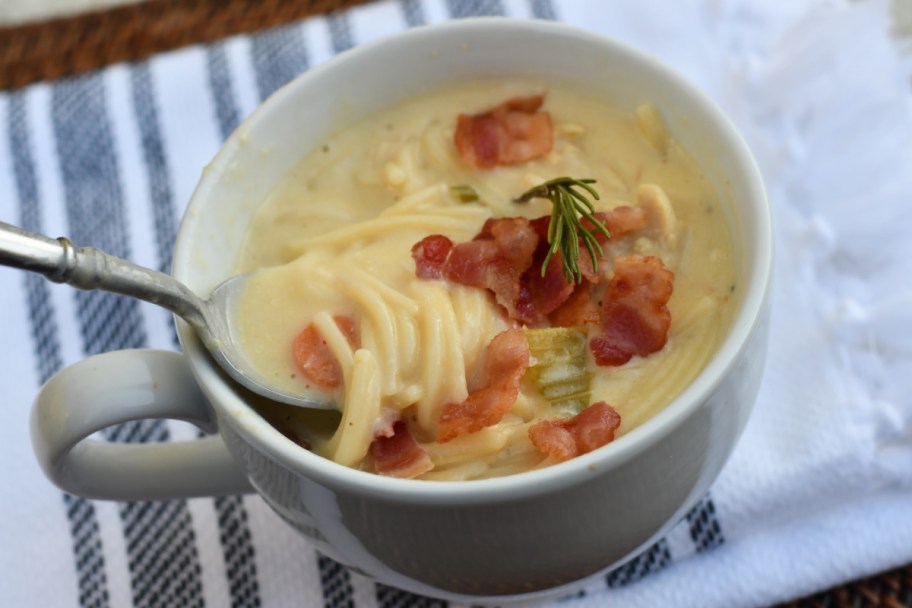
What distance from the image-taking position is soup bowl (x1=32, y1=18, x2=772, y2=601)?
178 centimetres

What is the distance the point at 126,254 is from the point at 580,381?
62.3 inches

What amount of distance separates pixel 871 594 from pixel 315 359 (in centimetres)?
137

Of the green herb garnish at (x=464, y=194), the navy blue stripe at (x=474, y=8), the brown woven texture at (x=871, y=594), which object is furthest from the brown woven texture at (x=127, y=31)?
the brown woven texture at (x=871, y=594)

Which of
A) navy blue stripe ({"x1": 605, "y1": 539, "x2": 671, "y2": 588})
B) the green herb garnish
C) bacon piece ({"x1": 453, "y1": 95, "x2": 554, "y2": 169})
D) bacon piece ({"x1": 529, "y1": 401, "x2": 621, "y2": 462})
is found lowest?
navy blue stripe ({"x1": 605, "y1": 539, "x2": 671, "y2": 588})

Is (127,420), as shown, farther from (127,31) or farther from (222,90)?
(127,31)

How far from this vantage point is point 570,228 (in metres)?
2.09

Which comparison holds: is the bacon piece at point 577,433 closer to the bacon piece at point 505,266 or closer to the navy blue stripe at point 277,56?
the bacon piece at point 505,266

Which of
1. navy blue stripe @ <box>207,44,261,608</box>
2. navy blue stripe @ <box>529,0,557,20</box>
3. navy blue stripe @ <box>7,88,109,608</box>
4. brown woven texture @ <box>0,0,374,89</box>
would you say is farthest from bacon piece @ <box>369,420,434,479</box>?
brown woven texture @ <box>0,0,374,89</box>

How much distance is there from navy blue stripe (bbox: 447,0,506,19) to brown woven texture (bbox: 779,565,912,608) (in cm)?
198

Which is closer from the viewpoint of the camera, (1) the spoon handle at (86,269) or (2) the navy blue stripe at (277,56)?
(1) the spoon handle at (86,269)

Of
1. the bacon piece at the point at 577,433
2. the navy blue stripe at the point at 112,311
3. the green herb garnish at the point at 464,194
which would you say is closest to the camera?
the bacon piece at the point at 577,433

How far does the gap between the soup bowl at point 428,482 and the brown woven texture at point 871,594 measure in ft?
1.76

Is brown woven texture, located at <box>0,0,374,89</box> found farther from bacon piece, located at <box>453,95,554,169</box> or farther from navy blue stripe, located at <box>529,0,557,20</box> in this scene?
bacon piece, located at <box>453,95,554,169</box>

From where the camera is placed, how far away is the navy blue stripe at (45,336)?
2.52 meters
